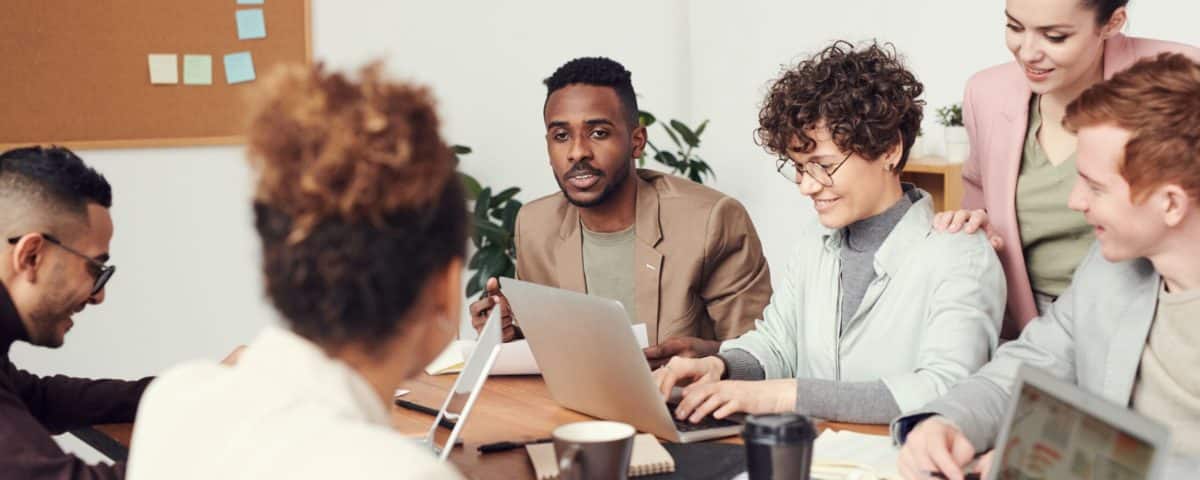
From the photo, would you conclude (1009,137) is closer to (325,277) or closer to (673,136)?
(325,277)

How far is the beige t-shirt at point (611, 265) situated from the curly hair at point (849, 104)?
659 millimetres

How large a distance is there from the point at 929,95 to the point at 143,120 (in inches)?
98.1

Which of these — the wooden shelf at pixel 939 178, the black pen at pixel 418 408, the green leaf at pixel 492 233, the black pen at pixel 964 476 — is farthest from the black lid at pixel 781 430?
the green leaf at pixel 492 233

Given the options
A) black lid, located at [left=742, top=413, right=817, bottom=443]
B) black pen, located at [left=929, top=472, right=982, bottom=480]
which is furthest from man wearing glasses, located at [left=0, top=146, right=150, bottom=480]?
black pen, located at [left=929, top=472, right=982, bottom=480]

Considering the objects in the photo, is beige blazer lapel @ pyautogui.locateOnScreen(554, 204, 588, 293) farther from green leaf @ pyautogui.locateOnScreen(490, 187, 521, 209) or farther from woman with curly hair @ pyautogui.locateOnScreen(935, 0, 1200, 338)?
green leaf @ pyautogui.locateOnScreen(490, 187, 521, 209)

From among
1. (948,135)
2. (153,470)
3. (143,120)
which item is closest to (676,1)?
(948,135)

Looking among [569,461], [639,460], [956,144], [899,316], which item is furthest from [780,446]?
[956,144]

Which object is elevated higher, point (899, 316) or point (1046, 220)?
point (1046, 220)

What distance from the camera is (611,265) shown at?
271cm

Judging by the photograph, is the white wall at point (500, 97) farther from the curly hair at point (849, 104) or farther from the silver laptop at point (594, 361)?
the silver laptop at point (594, 361)

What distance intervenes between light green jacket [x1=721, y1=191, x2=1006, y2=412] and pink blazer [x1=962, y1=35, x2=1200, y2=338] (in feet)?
0.89

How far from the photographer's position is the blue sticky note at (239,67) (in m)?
3.97

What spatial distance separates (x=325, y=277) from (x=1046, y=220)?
1637 mm

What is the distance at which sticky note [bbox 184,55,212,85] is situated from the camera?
3.92 m
